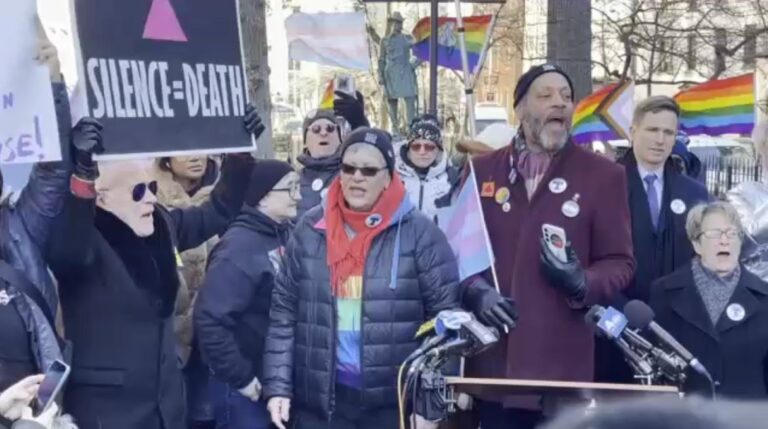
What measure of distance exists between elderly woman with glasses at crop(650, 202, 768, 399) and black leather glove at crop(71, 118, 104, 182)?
2.42 meters

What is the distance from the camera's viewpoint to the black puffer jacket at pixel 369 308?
15.4ft

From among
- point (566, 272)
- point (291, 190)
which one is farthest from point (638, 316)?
point (291, 190)

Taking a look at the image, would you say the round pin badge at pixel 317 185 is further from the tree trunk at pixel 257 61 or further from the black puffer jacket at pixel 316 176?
the tree trunk at pixel 257 61

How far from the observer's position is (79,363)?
4.43 m

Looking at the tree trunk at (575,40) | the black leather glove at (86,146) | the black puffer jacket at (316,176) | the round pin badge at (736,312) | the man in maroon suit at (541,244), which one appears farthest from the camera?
the tree trunk at (575,40)

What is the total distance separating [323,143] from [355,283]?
2.67m

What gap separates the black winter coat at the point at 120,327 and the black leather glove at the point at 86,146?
30cm

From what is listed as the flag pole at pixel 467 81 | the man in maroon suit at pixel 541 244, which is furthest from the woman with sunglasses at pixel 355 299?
the flag pole at pixel 467 81

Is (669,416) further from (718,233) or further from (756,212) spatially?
(756,212)

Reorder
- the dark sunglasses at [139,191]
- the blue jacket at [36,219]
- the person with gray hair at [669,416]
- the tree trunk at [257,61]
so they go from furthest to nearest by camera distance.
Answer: the tree trunk at [257,61], the dark sunglasses at [139,191], the blue jacket at [36,219], the person with gray hair at [669,416]

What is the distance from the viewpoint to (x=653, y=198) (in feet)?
18.2

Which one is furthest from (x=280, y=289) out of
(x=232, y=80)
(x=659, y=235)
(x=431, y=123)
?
(x=431, y=123)

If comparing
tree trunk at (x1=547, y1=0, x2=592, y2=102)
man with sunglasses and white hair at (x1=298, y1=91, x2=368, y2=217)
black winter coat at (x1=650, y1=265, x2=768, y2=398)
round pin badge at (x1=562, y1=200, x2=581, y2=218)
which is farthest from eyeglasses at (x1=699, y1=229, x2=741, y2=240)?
tree trunk at (x1=547, y1=0, x2=592, y2=102)

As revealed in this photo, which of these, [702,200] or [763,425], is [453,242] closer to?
[702,200]
